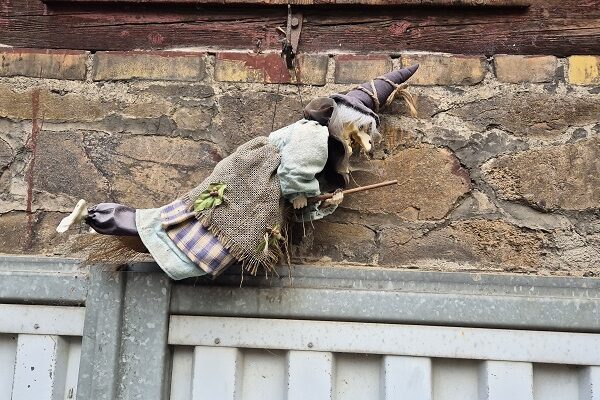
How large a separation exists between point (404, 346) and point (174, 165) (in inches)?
28.1

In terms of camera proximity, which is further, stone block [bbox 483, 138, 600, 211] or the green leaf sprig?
stone block [bbox 483, 138, 600, 211]

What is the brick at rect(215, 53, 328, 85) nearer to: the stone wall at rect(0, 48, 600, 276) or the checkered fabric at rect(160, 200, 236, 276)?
the stone wall at rect(0, 48, 600, 276)

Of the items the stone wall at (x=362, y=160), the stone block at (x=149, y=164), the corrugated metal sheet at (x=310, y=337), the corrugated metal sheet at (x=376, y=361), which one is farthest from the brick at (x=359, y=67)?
the corrugated metal sheet at (x=376, y=361)

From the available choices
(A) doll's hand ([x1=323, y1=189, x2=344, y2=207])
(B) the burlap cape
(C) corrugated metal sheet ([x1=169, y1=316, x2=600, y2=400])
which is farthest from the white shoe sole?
(A) doll's hand ([x1=323, y1=189, x2=344, y2=207])

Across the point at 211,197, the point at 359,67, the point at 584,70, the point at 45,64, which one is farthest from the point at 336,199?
the point at 45,64

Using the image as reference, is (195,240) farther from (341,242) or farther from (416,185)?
(416,185)

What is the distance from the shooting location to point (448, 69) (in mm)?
1530

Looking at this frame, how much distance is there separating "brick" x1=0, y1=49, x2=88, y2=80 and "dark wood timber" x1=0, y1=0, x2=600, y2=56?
0.09 ft

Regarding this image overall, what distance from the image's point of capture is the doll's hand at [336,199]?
1.34 m

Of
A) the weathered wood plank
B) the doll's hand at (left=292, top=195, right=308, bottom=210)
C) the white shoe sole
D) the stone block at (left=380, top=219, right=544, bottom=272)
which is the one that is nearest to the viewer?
the white shoe sole

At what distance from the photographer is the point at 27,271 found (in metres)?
1.42

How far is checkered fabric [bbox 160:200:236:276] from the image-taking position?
4.14ft

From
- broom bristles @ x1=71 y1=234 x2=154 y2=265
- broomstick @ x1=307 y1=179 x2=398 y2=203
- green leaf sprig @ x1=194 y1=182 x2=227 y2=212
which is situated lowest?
broom bristles @ x1=71 y1=234 x2=154 y2=265

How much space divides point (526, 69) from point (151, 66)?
961mm
